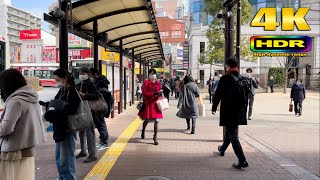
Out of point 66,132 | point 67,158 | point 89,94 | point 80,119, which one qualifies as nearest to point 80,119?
point 80,119

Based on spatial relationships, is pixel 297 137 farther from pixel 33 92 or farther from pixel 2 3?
pixel 2 3

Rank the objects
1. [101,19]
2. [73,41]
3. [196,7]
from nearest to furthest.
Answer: [101,19] < [73,41] < [196,7]

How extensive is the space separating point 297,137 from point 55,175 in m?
Answer: 6.00

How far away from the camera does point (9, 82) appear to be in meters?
3.32

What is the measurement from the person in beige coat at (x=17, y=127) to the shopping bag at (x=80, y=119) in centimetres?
91

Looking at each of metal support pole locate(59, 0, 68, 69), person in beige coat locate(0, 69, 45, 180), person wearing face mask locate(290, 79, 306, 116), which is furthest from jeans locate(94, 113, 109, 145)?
person wearing face mask locate(290, 79, 306, 116)

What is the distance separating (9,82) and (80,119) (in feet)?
4.11

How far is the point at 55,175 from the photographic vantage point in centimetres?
527

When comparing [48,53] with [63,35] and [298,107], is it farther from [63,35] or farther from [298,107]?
[63,35]

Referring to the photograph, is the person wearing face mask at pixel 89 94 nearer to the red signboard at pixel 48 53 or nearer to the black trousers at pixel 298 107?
the black trousers at pixel 298 107

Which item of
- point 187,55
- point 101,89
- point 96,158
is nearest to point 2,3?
point 101,89

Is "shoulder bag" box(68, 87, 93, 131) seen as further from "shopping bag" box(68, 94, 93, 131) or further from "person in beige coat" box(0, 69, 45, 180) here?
"person in beige coat" box(0, 69, 45, 180)

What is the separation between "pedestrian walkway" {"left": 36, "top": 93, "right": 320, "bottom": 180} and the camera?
5352mm

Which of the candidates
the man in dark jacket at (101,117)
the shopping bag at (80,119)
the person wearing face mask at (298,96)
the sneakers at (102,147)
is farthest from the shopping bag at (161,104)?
the person wearing face mask at (298,96)
